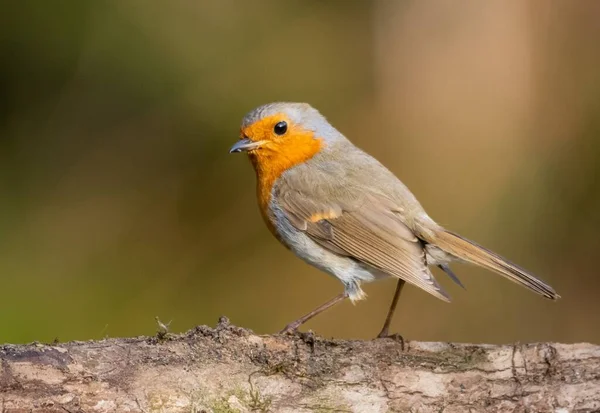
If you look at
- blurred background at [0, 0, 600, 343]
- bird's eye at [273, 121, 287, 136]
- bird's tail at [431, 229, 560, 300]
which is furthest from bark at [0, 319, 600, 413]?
blurred background at [0, 0, 600, 343]

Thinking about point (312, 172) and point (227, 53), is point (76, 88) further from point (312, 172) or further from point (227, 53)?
point (312, 172)

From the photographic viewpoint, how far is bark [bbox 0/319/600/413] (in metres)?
2.77

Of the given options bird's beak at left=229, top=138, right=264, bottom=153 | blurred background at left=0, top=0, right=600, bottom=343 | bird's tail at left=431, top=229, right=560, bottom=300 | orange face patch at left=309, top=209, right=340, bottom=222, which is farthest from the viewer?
blurred background at left=0, top=0, right=600, bottom=343

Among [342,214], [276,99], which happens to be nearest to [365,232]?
[342,214]

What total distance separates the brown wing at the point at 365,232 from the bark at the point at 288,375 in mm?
420

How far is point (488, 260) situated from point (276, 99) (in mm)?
3272

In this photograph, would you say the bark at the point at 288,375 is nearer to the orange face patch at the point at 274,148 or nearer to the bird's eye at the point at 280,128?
the orange face patch at the point at 274,148

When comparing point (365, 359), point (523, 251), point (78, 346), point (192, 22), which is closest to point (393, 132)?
point (523, 251)

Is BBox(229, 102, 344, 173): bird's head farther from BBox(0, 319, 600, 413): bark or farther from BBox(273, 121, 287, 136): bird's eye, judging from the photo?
BBox(0, 319, 600, 413): bark

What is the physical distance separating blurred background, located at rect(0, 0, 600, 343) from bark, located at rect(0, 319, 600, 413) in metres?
3.01

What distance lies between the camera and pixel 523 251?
650 centimetres

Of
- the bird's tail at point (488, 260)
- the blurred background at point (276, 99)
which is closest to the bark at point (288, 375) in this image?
the bird's tail at point (488, 260)

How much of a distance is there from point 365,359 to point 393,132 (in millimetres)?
3682

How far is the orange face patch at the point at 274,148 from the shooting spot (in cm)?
424
